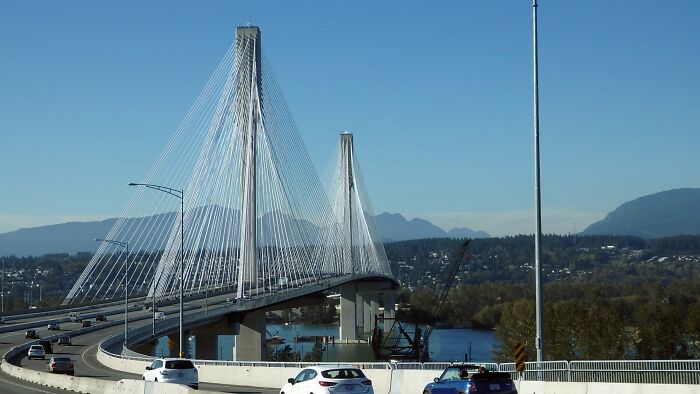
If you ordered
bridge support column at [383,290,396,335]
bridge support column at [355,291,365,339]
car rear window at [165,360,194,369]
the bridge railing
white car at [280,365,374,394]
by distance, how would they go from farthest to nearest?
bridge support column at [383,290,396,335], bridge support column at [355,291,365,339], car rear window at [165,360,194,369], white car at [280,365,374,394], the bridge railing

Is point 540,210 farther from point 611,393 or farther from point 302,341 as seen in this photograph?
point 302,341

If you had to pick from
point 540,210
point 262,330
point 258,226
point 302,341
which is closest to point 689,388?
point 540,210

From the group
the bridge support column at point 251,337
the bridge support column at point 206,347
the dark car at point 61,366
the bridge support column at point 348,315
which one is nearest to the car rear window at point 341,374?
the dark car at point 61,366

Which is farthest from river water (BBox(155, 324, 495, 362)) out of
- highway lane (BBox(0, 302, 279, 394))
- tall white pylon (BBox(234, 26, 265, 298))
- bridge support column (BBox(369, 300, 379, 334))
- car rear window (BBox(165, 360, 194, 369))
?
car rear window (BBox(165, 360, 194, 369))

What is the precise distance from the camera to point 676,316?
9425cm

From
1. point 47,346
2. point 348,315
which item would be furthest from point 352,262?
point 47,346

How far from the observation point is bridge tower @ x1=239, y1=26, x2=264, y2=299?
256 ft

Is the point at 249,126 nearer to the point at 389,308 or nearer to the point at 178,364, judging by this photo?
the point at 178,364

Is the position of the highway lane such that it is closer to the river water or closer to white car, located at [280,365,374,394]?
the river water

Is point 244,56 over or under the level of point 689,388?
over

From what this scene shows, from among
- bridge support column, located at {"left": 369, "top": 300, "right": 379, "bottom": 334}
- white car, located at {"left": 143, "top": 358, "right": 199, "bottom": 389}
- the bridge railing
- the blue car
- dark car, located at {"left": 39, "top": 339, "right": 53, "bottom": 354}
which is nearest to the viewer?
the blue car

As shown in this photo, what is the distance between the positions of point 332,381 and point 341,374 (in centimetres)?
46

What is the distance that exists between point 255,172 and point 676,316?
37.6m

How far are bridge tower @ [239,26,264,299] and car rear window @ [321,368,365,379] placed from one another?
4678 centimetres
